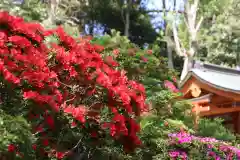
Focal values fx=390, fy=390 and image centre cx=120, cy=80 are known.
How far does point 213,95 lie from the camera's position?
11.5 metres

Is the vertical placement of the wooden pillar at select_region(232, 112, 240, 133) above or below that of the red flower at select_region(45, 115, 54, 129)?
below

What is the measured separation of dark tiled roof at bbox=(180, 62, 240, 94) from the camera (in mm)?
10961

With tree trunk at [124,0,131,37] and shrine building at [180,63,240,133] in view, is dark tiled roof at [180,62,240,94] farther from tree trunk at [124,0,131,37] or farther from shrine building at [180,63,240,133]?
tree trunk at [124,0,131,37]

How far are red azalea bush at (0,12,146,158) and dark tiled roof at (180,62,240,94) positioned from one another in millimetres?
6111

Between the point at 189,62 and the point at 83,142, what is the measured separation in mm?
13521

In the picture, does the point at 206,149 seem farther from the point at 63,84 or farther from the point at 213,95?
the point at 213,95

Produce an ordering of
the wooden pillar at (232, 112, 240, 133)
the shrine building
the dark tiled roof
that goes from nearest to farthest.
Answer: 1. the shrine building
2. the dark tiled roof
3. the wooden pillar at (232, 112, 240, 133)

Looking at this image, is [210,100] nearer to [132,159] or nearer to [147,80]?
[147,80]

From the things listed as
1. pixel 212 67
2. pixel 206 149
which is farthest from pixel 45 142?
pixel 212 67

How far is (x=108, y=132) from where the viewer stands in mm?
4957

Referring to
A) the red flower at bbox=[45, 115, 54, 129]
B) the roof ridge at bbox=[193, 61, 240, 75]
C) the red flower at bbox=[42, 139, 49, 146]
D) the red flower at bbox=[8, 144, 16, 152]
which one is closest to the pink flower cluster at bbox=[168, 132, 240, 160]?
the red flower at bbox=[42, 139, 49, 146]

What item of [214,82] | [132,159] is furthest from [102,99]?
[214,82]

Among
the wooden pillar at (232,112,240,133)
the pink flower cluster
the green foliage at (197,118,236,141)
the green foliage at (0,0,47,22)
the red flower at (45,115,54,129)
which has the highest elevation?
the green foliage at (0,0,47,22)

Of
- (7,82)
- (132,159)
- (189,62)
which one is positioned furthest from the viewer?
(189,62)
